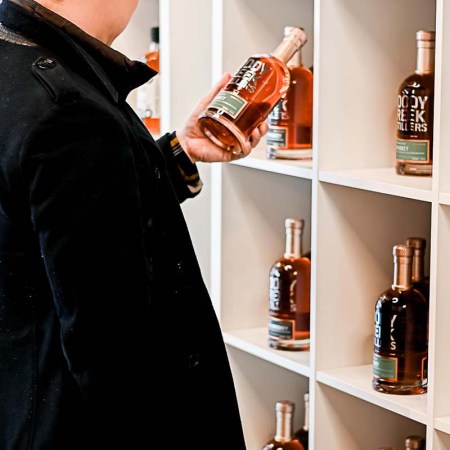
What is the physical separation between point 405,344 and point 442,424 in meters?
0.16

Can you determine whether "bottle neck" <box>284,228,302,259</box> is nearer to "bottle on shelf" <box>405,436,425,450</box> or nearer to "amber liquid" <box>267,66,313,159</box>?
"amber liquid" <box>267,66,313,159</box>

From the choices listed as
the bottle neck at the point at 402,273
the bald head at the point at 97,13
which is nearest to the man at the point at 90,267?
the bald head at the point at 97,13

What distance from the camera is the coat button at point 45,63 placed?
3.98 feet

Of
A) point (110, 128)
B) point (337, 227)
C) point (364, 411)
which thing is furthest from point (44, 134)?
point (364, 411)

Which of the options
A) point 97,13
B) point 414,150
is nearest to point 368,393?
point 414,150

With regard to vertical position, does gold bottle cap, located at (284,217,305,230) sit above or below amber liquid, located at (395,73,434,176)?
below

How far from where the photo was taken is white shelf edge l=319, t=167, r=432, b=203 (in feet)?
4.75

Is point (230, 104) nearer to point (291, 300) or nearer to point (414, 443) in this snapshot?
point (291, 300)

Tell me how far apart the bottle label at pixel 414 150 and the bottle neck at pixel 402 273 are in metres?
0.15

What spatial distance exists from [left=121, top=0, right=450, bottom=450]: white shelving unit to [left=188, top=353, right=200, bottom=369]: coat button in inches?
13.3

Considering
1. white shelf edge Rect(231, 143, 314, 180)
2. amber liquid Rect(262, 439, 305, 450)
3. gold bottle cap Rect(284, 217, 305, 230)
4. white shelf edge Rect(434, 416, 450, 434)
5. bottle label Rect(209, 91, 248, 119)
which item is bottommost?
amber liquid Rect(262, 439, 305, 450)

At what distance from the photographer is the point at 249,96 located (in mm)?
1577

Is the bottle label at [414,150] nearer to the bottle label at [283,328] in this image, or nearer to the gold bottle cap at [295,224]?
the gold bottle cap at [295,224]

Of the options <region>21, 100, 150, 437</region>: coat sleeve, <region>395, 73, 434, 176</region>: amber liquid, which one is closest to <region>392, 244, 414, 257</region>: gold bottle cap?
<region>395, 73, 434, 176</region>: amber liquid
